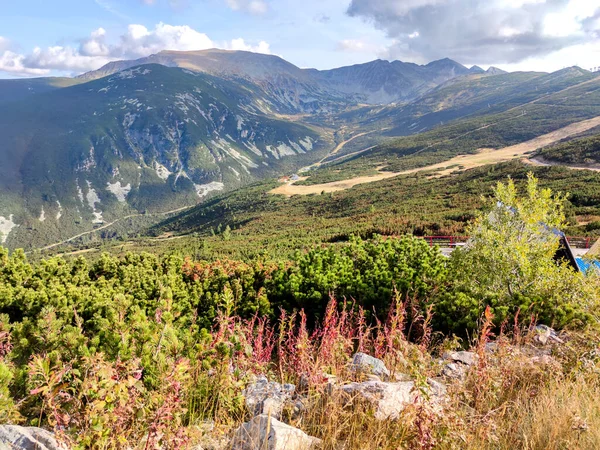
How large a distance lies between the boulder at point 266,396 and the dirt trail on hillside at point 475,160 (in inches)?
5027

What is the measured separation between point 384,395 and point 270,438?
1.42 metres

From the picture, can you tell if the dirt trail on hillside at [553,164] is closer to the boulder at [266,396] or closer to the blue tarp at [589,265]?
the blue tarp at [589,265]

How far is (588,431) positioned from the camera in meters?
3.17

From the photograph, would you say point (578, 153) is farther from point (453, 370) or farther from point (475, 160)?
point (453, 370)

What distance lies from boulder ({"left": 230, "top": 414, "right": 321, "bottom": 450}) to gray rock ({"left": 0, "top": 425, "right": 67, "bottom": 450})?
1.45 meters

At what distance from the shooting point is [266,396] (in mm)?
4199

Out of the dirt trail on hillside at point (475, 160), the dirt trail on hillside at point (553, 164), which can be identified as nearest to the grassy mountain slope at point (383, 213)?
the dirt trail on hillside at point (553, 164)

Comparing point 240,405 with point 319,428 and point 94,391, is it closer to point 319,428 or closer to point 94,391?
point 319,428

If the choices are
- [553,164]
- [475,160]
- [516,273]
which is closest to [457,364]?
[516,273]

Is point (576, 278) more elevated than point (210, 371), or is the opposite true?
point (210, 371)

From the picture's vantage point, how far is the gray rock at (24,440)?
8.88 feet

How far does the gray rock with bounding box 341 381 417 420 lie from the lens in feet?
12.1

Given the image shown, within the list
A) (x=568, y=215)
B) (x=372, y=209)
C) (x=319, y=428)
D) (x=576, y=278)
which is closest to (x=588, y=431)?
(x=319, y=428)

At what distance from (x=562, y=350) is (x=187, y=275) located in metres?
10.7
